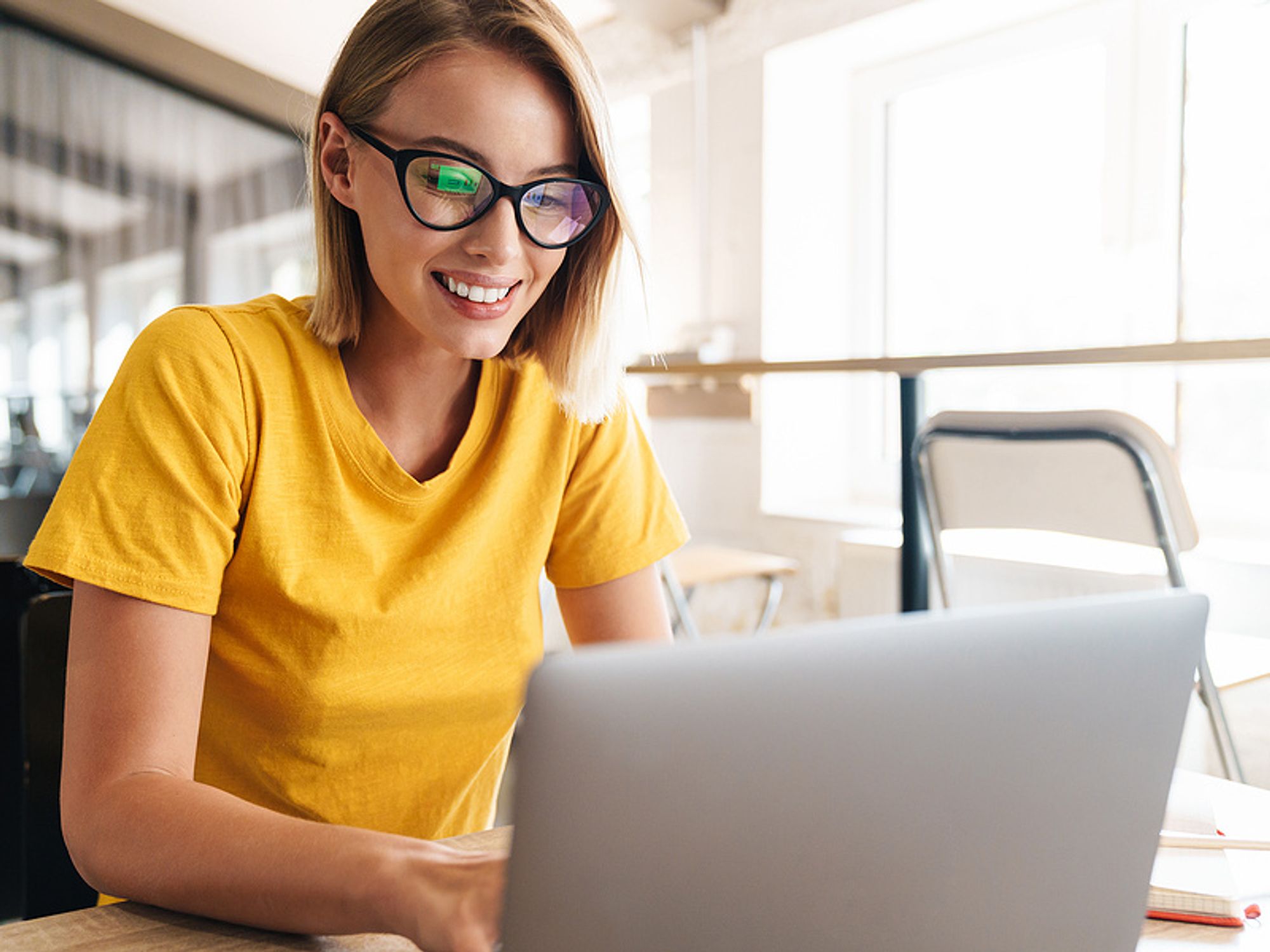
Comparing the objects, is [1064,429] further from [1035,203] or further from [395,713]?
[1035,203]

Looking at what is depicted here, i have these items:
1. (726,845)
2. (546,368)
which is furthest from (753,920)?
(546,368)

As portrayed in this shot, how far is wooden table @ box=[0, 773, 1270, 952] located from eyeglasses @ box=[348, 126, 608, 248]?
523 millimetres

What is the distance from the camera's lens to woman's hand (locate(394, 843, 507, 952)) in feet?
1.58

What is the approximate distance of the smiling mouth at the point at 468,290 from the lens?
90 centimetres

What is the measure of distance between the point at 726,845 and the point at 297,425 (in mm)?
592

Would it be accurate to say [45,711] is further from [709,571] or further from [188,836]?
[709,571]

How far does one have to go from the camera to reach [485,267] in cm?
90

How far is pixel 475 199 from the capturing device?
86 centimetres

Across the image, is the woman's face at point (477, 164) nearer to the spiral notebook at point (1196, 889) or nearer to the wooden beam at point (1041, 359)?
the wooden beam at point (1041, 359)

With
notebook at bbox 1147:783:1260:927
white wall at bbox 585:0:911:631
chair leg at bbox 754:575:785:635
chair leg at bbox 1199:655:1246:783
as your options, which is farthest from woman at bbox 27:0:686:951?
white wall at bbox 585:0:911:631

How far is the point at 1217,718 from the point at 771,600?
184cm

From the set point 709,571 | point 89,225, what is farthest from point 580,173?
point 89,225

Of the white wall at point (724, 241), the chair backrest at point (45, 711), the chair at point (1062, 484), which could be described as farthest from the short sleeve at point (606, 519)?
the white wall at point (724, 241)

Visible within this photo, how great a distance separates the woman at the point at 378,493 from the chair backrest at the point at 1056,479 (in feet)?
2.61
